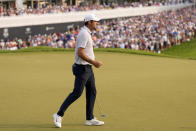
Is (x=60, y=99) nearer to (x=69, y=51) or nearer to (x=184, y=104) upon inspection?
(x=184, y=104)

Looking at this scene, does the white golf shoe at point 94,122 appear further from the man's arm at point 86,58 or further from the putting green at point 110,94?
the man's arm at point 86,58

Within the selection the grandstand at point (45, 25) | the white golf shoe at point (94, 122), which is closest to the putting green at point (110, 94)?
the white golf shoe at point (94, 122)

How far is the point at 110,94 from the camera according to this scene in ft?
27.1

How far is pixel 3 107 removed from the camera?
7012 millimetres

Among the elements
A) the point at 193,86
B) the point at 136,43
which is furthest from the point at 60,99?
the point at 136,43

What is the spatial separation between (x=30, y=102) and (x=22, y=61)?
18.4 ft

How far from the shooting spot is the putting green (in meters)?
6.07

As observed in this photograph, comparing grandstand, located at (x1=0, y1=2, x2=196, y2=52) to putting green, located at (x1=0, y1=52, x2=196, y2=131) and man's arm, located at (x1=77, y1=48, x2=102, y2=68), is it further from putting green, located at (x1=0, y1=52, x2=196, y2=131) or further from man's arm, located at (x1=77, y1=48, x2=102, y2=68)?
man's arm, located at (x1=77, y1=48, x2=102, y2=68)

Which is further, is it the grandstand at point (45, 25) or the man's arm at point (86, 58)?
the grandstand at point (45, 25)

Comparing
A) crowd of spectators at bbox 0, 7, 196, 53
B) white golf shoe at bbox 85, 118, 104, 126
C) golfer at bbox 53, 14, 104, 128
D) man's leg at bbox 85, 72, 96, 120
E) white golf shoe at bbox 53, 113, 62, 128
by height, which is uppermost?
golfer at bbox 53, 14, 104, 128

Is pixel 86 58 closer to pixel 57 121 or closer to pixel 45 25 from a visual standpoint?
pixel 57 121

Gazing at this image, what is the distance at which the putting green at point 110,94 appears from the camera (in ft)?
19.9

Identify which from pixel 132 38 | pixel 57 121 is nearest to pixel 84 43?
pixel 57 121

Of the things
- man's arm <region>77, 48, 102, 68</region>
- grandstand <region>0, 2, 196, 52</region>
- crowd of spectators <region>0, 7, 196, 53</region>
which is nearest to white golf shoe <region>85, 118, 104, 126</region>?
man's arm <region>77, 48, 102, 68</region>
